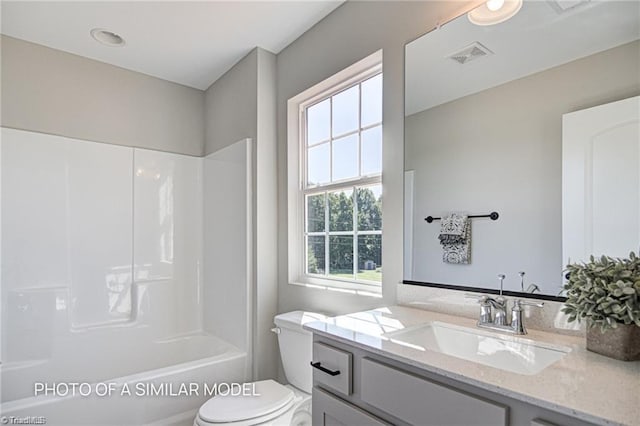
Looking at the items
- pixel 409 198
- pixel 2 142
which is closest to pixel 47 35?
pixel 2 142

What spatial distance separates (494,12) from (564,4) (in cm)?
24

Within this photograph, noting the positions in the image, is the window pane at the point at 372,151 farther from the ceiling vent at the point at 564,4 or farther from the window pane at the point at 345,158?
the ceiling vent at the point at 564,4

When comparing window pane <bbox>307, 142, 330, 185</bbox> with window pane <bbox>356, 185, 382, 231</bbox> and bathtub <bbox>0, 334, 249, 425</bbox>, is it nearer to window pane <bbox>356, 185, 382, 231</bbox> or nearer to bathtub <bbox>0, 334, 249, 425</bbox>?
window pane <bbox>356, 185, 382, 231</bbox>

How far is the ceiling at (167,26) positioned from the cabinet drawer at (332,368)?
1.79 meters

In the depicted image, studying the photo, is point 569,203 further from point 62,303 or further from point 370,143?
point 62,303

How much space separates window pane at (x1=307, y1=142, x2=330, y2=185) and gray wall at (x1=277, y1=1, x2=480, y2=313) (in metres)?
0.17

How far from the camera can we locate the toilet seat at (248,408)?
1609mm

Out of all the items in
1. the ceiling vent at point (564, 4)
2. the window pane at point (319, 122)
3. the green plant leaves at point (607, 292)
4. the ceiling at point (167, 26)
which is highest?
the ceiling at point (167, 26)

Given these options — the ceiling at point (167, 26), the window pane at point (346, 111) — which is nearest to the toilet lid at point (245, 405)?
the window pane at point (346, 111)

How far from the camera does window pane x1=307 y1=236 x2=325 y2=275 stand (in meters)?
2.31

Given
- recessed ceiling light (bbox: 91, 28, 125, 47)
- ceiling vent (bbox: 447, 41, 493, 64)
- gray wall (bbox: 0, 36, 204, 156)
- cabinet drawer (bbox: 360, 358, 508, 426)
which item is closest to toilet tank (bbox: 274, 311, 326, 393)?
cabinet drawer (bbox: 360, 358, 508, 426)

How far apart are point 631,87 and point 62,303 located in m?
3.15

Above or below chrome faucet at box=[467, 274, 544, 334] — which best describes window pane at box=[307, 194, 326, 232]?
above

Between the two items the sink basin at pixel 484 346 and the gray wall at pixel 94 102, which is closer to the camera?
the sink basin at pixel 484 346
